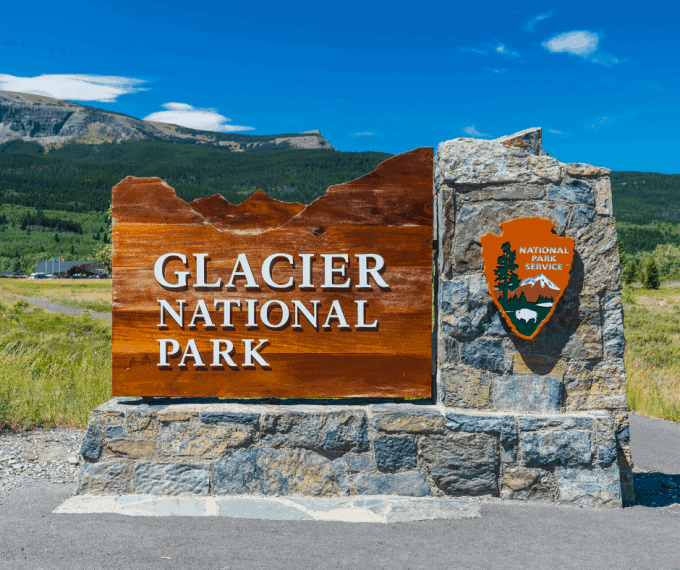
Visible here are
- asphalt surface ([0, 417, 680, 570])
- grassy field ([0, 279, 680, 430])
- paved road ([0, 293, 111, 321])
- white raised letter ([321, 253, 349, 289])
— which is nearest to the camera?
asphalt surface ([0, 417, 680, 570])

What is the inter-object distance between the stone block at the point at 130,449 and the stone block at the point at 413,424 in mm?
1594

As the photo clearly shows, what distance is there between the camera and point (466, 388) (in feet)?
12.1

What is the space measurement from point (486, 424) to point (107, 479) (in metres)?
2.67

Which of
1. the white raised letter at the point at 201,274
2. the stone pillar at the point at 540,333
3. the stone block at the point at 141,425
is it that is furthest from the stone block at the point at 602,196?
the stone block at the point at 141,425

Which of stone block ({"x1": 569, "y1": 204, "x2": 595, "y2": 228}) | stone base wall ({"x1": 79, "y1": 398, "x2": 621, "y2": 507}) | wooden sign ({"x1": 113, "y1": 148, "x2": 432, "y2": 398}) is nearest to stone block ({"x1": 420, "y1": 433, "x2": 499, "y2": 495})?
stone base wall ({"x1": 79, "y1": 398, "x2": 621, "y2": 507})

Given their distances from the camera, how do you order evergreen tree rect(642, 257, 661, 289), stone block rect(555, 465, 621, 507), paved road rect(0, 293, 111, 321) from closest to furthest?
1. stone block rect(555, 465, 621, 507)
2. paved road rect(0, 293, 111, 321)
3. evergreen tree rect(642, 257, 661, 289)

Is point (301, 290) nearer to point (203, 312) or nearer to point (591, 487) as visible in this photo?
point (203, 312)

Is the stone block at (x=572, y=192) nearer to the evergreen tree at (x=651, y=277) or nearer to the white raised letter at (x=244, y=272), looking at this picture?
the white raised letter at (x=244, y=272)

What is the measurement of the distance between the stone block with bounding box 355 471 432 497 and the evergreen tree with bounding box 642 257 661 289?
41212mm

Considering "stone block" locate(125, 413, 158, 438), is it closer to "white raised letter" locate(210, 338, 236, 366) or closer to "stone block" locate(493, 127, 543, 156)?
"white raised letter" locate(210, 338, 236, 366)

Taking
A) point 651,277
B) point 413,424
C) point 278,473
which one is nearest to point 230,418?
point 278,473

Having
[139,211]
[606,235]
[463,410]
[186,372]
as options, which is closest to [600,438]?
[463,410]

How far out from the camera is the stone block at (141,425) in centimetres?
374

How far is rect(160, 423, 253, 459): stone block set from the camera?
369 cm
